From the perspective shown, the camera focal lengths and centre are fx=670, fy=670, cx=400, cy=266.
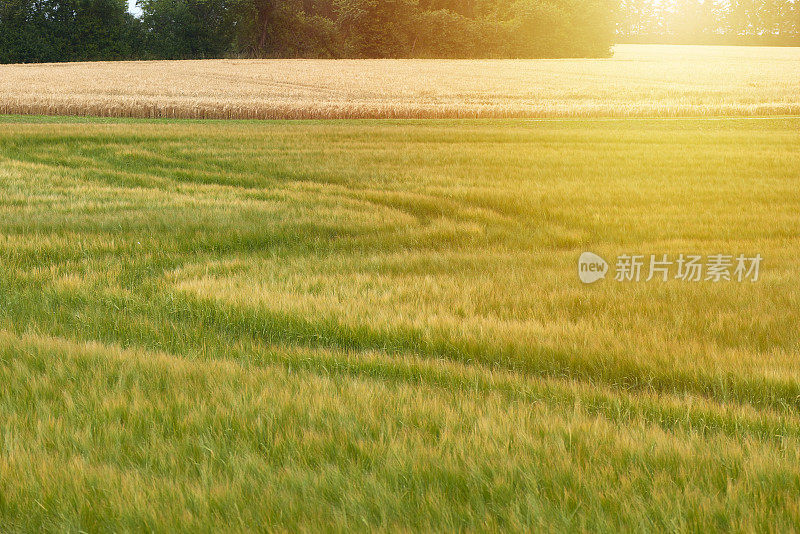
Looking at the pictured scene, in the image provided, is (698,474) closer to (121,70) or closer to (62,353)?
(62,353)

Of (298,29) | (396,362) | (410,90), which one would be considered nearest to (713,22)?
(298,29)

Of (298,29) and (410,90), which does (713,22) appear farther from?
(410,90)

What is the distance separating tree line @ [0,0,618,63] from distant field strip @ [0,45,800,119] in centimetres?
Result: 1951

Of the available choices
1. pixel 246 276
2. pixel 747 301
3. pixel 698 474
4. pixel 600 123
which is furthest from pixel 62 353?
pixel 600 123

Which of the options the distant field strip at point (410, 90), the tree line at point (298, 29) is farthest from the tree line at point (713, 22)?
the distant field strip at point (410, 90)

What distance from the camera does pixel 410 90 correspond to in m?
38.5

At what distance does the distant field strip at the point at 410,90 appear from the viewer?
31375mm

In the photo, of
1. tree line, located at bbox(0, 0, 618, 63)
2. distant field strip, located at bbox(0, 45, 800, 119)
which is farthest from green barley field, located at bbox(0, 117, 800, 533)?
tree line, located at bbox(0, 0, 618, 63)

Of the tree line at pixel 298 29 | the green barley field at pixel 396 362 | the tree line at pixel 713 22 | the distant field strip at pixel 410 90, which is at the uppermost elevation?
the tree line at pixel 713 22

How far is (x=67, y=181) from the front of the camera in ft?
48.6

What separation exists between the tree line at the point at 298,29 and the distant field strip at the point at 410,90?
19.5 m

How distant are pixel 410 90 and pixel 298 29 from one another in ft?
161

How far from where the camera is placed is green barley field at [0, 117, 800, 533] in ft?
8.49

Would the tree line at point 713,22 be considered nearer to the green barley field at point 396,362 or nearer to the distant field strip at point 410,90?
the distant field strip at point 410,90
